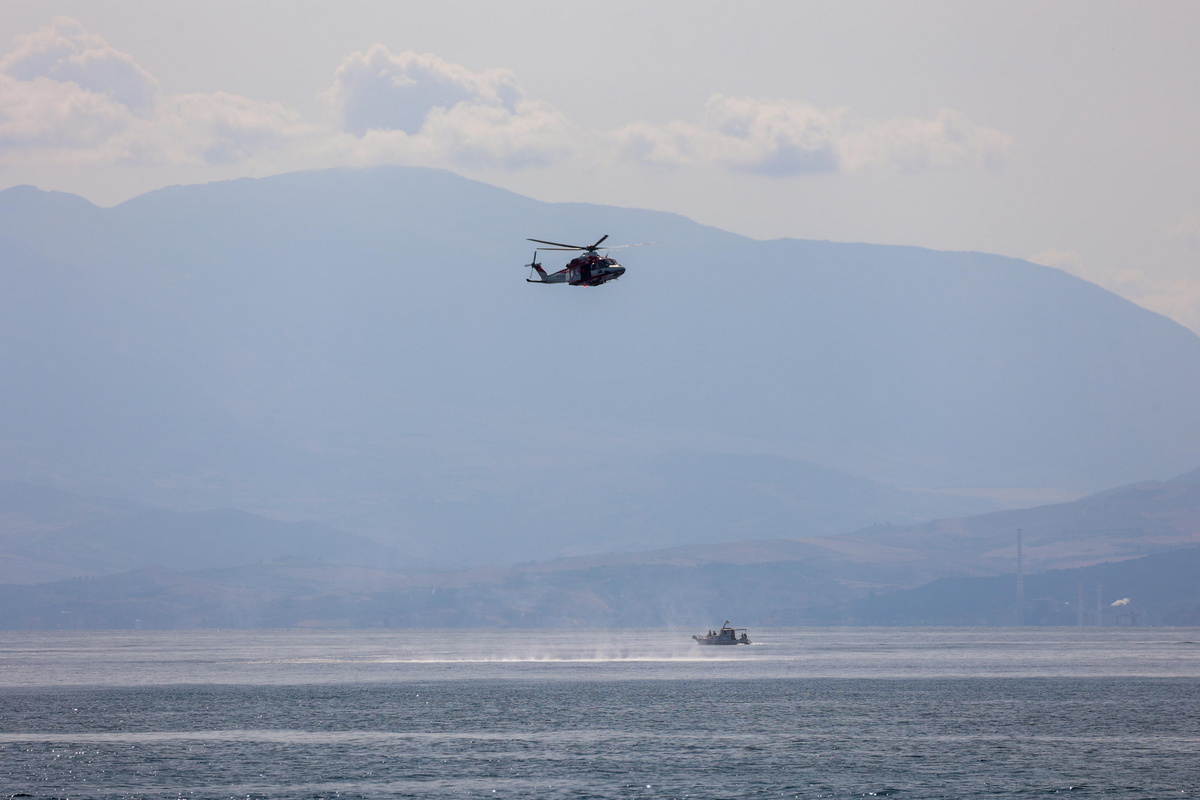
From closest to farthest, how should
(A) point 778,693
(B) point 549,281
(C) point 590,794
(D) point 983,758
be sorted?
(C) point 590,794 < (D) point 983,758 < (B) point 549,281 < (A) point 778,693

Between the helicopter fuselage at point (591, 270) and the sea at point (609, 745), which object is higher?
the helicopter fuselage at point (591, 270)

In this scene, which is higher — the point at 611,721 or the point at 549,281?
the point at 549,281

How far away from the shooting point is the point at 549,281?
426 ft

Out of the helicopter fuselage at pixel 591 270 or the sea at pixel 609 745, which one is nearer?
the sea at pixel 609 745

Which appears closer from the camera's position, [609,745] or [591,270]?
[591,270]

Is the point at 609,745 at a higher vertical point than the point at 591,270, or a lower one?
lower

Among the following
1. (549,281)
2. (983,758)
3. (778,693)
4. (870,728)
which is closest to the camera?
(983,758)

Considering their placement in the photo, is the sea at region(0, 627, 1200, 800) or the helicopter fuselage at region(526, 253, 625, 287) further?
→ the helicopter fuselage at region(526, 253, 625, 287)

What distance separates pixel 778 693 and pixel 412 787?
89814mm

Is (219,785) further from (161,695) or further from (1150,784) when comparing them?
(161,695)

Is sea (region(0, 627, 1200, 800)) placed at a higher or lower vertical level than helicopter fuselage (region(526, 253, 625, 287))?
lower

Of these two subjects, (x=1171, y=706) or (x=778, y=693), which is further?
(x=778, y=693)

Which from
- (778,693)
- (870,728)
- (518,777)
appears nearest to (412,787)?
(518,777)

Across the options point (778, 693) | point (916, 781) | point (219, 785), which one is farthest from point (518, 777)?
point (778, 693)
